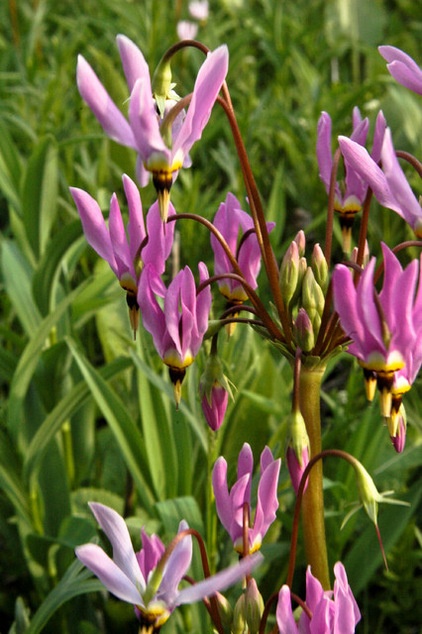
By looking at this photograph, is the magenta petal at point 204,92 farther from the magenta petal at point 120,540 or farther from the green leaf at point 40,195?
the green leaf at point 40,195

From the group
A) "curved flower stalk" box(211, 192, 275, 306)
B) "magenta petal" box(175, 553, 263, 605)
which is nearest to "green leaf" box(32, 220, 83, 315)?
"curved flower stalk" box(211, 192, 275, 306)

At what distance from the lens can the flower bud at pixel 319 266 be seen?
1.14m

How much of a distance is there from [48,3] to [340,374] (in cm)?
333

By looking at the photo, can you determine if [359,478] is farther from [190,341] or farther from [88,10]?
[88,10]

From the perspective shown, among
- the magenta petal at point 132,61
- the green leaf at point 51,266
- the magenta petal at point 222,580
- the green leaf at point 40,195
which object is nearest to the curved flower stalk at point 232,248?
the magenta petal at point 132,61

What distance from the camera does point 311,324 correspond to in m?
1.10

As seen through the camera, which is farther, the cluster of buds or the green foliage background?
the green foliage background

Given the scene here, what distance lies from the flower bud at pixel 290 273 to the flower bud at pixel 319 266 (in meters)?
0.03

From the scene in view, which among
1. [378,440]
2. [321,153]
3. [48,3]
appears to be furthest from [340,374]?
[48,3]

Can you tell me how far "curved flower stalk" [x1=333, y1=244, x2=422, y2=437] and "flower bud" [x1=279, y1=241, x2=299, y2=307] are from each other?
13 cm

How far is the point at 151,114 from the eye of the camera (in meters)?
0.95

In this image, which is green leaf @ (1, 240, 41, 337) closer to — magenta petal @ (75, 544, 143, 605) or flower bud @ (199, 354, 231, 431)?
flower bud @ (199, 354, 231, 431)

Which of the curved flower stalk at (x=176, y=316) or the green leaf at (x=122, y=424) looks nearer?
the curved flower stalk at (x=176, y=316)

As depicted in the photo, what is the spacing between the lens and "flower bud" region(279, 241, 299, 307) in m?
1.11
